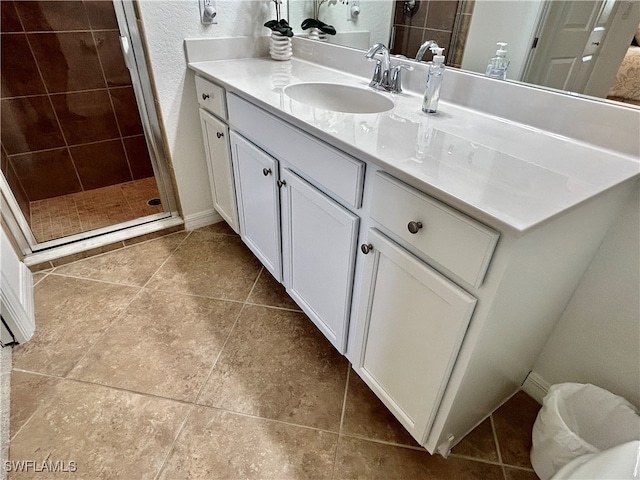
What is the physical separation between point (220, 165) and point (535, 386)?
1598 mm

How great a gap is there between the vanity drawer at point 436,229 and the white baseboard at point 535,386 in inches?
32.3

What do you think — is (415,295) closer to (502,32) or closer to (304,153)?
(304,153)

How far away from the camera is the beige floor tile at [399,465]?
3.72 feet

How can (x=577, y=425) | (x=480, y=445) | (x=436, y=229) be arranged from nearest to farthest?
(x=436, y=229), (x=577, y=425), (x=480, y=445)

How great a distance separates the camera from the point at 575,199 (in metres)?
0.73

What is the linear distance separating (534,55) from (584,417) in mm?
1050

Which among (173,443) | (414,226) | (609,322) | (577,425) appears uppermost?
(414,226)

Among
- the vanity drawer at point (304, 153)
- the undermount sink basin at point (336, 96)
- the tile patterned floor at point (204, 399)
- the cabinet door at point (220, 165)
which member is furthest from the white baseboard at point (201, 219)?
the undermount sink basin at point (336, 96)

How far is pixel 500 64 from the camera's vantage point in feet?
3.79

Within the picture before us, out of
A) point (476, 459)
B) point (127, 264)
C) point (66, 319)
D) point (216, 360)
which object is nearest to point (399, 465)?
point (476, 459)

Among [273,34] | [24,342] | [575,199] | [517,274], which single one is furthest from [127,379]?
[273,34]

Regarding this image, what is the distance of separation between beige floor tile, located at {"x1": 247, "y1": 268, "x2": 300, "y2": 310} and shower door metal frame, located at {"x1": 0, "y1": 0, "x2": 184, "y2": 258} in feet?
2.24

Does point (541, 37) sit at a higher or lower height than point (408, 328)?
higher

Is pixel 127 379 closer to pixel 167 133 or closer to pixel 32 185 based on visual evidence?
pixel 167 133
